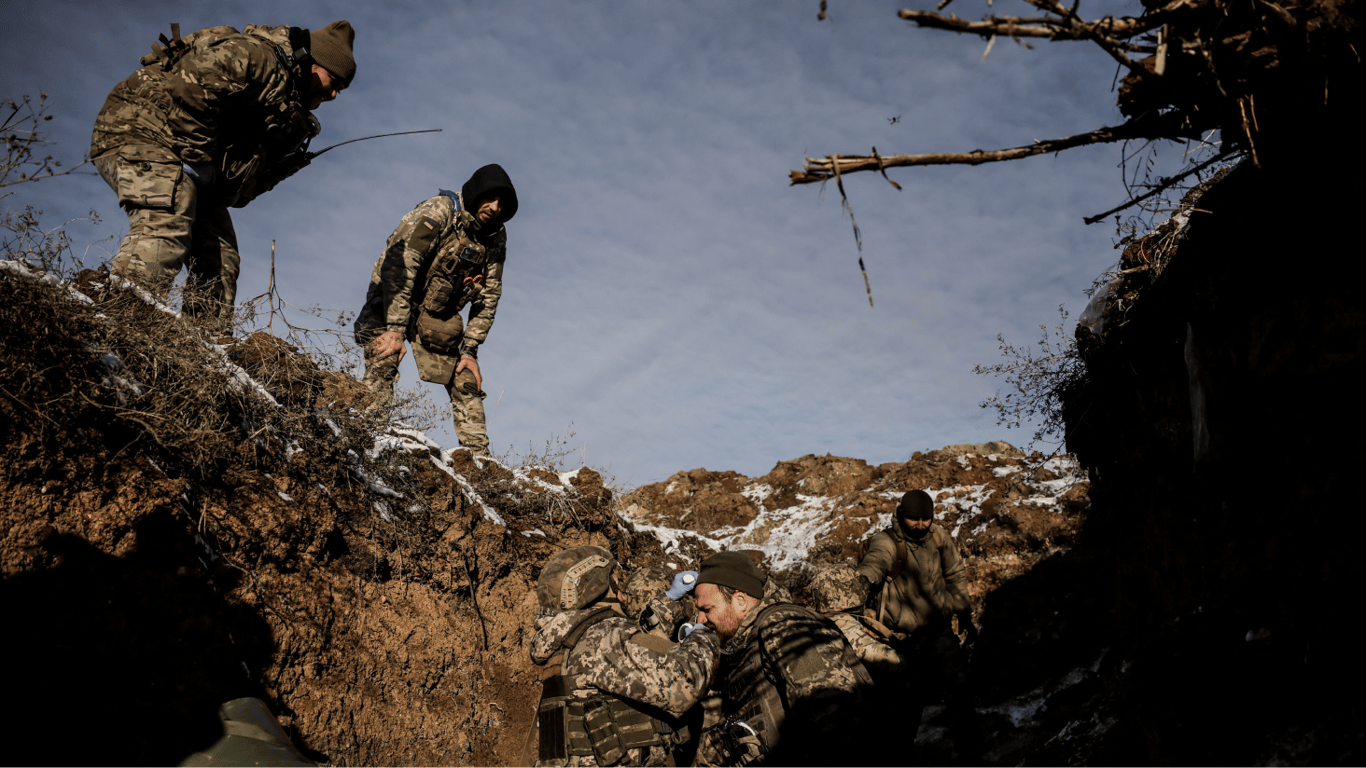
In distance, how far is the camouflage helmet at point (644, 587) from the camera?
16.7ft

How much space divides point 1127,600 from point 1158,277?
203cm

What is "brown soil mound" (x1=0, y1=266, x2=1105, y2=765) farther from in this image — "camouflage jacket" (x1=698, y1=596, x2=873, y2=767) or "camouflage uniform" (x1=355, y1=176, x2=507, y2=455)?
"camouflage jacket" (x1=698, y1=596, x2=873, y2=767)

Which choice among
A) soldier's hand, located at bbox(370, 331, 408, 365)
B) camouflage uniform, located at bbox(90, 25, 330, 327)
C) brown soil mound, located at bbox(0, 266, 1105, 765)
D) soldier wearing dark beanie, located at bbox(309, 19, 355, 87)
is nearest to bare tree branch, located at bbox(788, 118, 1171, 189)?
brown soil mound, located at bbox(0, 266, 1105, 765)

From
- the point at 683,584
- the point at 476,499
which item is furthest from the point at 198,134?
the point at 683,584

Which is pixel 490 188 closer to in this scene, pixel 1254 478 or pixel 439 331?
pixel 439 331

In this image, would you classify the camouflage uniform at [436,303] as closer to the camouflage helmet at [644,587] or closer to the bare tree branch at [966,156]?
the camouflage helmet at [644,587]

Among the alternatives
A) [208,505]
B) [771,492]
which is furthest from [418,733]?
[771,492]

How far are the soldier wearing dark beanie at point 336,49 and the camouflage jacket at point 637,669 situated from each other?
4199 mm

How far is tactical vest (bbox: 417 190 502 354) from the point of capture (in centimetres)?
626

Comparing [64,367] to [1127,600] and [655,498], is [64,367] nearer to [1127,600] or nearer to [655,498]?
[1127,600]

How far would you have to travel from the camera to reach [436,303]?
6363 mm

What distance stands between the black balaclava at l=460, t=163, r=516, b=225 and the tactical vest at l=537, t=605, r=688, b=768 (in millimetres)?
4130

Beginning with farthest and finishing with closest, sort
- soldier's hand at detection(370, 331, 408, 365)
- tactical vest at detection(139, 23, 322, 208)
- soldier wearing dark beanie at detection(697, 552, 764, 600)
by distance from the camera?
1. soldier's hand at detection(370, 331, 408, 365)
2. tactical vest at detection(139, 23, 322, 208)
3. soldier wearing dark beanie at detection(697, 552, 764, 600)

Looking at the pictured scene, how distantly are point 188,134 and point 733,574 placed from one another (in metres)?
4.15
